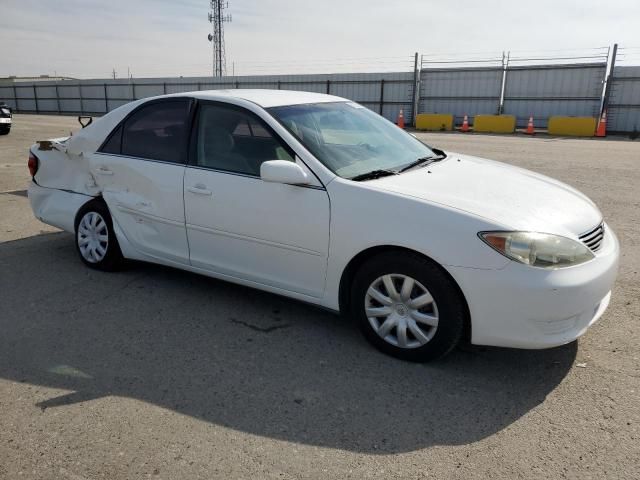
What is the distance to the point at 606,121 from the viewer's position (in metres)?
21.3

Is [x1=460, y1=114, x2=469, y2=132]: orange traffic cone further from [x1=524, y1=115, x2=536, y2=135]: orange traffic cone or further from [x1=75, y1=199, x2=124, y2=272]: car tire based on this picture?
[x1=75, y1=199, x2=124, y2=272]: car tire

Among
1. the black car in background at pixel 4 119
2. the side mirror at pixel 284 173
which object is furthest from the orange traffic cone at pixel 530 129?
the side mirror at pixel 284 173

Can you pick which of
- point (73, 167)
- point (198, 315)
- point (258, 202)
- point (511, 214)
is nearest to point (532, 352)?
point (511, 214)

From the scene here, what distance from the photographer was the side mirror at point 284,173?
10.8 ft

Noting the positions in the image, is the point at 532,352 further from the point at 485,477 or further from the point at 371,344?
the point at 485,477

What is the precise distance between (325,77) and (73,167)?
25304 millimetres

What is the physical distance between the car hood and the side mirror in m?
0.46

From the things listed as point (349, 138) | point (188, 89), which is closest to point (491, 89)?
point (188, 89)

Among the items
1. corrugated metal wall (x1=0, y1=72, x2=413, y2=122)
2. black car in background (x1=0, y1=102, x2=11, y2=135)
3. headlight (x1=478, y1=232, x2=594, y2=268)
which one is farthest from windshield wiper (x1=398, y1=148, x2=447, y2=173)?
corrugated metal wall (x1=0, y1=72, x2=413, y2=122)

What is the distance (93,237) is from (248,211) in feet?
6.20

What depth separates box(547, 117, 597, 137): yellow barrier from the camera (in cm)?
2022

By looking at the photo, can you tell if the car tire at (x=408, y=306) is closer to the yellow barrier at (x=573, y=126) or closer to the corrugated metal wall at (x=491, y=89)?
the yellow barrier at (x=573, y=126)

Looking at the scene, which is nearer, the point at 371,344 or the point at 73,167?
the point at 371,344

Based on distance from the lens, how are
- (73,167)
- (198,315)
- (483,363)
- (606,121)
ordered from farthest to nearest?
1. (606,121)
2. (73,167)
3. (198,315)
4. (483,363)
